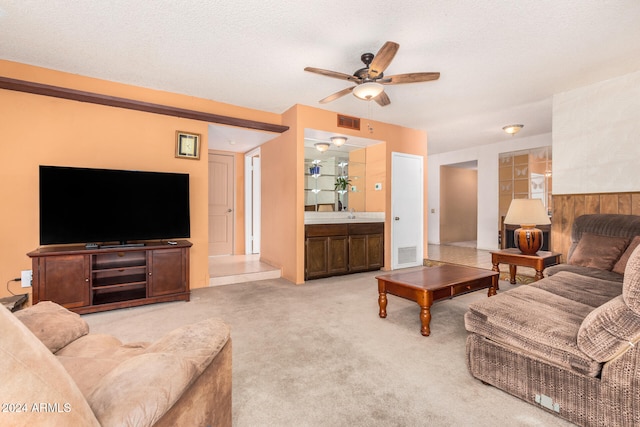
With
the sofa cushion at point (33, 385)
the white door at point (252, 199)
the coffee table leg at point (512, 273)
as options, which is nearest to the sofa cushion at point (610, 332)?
the sofa cushion at point (33, 385)

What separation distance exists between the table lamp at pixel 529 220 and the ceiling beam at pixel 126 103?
343 cm

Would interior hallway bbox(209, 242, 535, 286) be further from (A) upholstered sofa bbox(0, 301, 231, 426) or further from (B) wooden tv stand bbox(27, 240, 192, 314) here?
(A) upholstered sofa bbox(0, 301, 231, 426)

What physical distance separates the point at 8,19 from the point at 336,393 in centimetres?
387

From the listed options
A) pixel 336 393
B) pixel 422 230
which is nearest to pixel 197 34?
pixel 336 393

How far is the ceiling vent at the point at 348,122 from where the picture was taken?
484 centimetres

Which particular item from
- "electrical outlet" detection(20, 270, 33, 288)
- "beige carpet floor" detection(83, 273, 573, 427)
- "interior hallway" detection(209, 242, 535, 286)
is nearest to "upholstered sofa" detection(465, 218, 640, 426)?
"beige carpet floor" detection(83, 273, 573, 427)

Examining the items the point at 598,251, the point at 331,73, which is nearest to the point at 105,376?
the point at 331,73

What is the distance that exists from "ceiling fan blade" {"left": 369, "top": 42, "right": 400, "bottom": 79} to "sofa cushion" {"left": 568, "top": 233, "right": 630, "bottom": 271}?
290 cm

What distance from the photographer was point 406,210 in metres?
5.66

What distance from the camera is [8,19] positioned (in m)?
2.51

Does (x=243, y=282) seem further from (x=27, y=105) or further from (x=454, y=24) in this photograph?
(x=454, y=24)

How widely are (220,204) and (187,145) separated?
89.1 inches

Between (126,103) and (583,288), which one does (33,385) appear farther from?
(126,103)

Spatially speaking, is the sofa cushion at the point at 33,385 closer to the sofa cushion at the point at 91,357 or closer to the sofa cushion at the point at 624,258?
the sofa cushion at the point at 91,357
